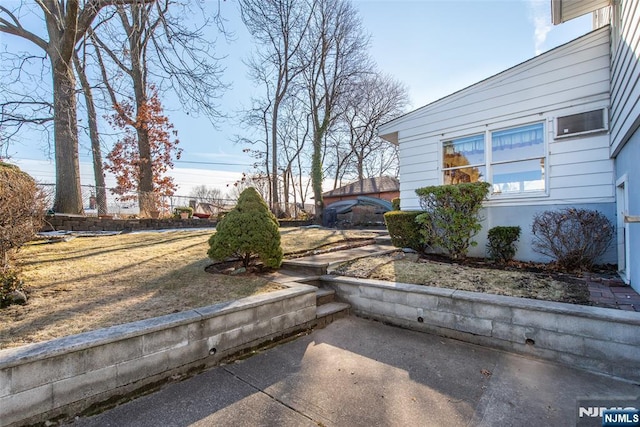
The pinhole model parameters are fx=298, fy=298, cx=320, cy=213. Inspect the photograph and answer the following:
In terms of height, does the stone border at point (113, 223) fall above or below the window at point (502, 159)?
below

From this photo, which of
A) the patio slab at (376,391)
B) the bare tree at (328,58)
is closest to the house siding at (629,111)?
the patio slab at (376,391)

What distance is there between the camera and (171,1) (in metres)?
6.07

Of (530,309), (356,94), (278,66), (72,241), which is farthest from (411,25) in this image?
(356,94)

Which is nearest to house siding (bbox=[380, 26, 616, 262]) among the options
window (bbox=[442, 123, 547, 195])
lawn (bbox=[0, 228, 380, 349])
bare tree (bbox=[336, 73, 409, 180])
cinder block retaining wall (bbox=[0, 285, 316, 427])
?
window (bbox=[442, 123, 547, 195])

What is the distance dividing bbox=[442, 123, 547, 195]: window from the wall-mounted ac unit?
10.7 inches

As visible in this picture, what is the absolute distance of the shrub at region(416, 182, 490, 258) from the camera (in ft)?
16.5

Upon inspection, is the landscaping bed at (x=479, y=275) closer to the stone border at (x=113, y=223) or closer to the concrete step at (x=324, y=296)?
the concrete step at (x=324, y=296)

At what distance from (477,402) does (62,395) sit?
2860mm

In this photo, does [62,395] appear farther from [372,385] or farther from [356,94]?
[356,94]

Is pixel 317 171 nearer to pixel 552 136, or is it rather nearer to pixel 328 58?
pixel 328 58

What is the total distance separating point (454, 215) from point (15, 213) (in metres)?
5.92

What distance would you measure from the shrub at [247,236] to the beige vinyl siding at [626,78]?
14.2 ft

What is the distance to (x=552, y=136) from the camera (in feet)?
16.6

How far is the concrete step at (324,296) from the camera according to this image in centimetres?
406
